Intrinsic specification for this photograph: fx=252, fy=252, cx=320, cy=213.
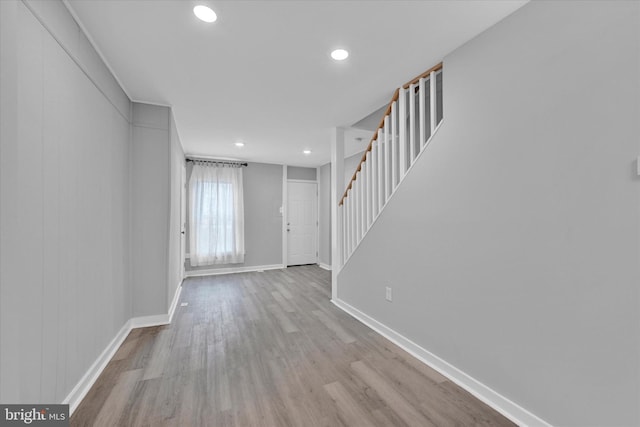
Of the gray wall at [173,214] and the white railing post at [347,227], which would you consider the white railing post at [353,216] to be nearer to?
the white railing post at [347,227]

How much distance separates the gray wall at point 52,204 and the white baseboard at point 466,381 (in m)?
2.40

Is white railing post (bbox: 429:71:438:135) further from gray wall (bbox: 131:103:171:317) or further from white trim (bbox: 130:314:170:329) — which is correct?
white trim (bbox: 130:314:170:329)

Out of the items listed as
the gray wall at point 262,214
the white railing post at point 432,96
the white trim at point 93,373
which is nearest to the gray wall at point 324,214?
the gray wall at point 262,214

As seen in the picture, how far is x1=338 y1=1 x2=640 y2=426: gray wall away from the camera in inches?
45.3

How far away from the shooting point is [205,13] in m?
1.52

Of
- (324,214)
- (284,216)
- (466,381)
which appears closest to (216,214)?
Result: (284,216)

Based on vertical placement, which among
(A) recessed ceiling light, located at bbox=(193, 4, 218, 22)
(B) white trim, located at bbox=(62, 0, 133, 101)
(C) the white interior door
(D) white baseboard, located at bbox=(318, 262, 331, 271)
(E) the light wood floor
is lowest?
(D) white baseboard, located at bbox=(318, 262, 331, 271)

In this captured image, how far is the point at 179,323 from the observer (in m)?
2.88

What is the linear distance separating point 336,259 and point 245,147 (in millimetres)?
2627

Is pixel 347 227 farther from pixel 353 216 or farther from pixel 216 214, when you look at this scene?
pixel 216 214

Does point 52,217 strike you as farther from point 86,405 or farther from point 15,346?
point 86,405

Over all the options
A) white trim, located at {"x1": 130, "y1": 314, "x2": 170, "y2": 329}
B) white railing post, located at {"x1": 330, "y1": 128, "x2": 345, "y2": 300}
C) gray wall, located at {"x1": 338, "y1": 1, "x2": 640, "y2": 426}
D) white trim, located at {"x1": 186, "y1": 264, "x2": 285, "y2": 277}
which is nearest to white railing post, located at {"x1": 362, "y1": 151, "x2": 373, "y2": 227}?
white railing post, located at {"x1": 330, "y1": 128, "x2": 345, "y2": 300}

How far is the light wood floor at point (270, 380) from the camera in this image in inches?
60.0

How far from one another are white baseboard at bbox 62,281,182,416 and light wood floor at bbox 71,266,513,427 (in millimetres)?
50
